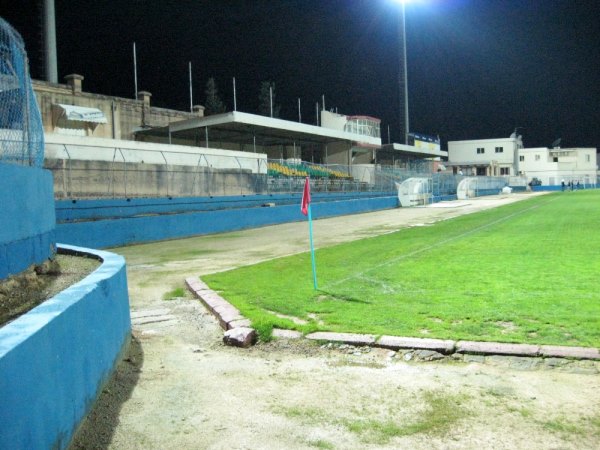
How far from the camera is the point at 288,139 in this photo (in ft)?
156

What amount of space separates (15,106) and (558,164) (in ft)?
392

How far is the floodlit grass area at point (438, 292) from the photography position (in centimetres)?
611

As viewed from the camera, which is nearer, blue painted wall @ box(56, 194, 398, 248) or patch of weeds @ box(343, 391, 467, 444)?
patch of weeds @ box(343, 391, 467, 444)

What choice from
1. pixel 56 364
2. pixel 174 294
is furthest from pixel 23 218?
pixel 174 294

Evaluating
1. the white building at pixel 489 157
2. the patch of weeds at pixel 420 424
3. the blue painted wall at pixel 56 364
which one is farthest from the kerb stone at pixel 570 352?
the white building at pixel 489 157

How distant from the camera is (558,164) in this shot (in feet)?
361

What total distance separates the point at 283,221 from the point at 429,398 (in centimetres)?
2601

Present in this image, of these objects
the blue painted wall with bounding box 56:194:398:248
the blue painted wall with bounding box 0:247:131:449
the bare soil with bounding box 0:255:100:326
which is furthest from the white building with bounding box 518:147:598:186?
the blue painted wall with bounding box 0:247:131:449

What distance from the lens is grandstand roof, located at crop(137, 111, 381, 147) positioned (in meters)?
35.3

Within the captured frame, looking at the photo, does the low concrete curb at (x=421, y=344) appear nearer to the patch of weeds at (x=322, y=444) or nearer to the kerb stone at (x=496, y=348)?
the kerb stone at (x=496, y=348)

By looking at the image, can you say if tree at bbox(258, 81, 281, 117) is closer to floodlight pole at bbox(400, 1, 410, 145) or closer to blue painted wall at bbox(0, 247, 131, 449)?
floodlight pole at bbox(400, 1, 410, 145)

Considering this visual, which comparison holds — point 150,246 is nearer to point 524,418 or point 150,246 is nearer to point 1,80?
point 1,80

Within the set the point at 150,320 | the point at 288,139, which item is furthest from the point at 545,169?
the point at 150,320

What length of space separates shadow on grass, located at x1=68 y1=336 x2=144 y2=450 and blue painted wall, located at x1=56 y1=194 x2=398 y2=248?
503 inches
